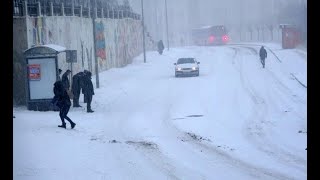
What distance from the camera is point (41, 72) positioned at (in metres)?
20.4

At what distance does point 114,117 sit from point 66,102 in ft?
12.6

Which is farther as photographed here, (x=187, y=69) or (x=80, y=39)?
(x=187, y=69)

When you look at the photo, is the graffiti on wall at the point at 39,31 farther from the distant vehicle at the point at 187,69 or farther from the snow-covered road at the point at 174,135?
the distant vehicle at the point at 187,69

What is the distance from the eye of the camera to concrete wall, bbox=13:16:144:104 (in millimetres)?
22000

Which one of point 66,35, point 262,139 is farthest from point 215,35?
point 262,139

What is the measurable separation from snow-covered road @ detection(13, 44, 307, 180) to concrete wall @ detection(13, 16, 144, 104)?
234 cm

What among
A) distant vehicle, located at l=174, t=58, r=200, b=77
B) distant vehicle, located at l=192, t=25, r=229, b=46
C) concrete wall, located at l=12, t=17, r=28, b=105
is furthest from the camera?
distant vehicle, located at l=192, t=25, r=229, b=46

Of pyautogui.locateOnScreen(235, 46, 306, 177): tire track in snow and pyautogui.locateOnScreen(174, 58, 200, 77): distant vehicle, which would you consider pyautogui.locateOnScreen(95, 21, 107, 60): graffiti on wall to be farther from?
pyautogui.locateOnScreen(235, 46, 306, 177): tire track in snow

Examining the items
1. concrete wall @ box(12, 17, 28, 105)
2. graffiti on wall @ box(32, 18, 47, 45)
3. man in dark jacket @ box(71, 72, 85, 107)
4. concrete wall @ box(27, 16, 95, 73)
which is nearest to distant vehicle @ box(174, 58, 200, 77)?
concrete wall @ box(27, 16, 95, 73)

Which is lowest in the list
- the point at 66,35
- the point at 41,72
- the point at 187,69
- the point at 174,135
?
the point at 174,135

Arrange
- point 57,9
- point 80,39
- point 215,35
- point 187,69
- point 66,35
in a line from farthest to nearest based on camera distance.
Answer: point 215,35
point 187,69
point 80,39
point 66,35
point 57,9

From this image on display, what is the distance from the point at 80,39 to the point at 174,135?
17.8 meters

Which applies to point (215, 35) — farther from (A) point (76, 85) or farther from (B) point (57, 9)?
(A) point (76, 85)
